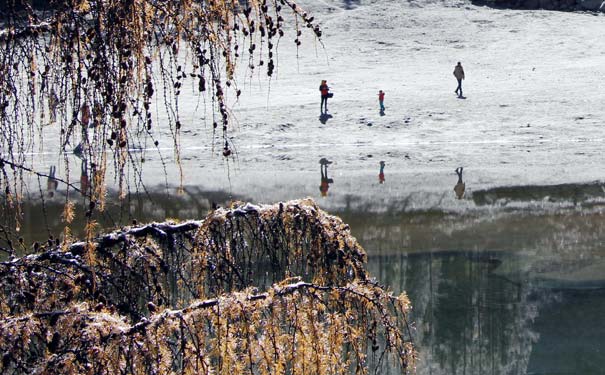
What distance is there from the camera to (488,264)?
56.3ft

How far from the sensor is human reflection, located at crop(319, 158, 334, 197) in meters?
22.8

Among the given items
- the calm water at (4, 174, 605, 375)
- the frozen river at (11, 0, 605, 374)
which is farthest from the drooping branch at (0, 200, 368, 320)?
the calm water at (4, 174, 605, 375)

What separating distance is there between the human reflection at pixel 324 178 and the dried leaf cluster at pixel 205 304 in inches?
669

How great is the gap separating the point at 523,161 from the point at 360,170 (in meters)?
4.05

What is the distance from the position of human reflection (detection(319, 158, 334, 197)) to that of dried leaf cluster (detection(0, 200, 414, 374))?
1699 cm

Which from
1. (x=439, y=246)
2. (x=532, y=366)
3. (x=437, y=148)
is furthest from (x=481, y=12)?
(x=532, y=366)

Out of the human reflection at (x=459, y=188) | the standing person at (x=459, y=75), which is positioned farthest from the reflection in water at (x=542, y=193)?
the standing person at (x=459, y=75)

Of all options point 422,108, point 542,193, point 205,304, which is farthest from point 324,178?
point 205,304

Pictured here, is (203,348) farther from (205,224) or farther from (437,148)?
(437,148)

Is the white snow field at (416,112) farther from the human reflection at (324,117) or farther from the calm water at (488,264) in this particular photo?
the calm water at (488,264)

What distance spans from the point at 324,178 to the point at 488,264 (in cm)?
778

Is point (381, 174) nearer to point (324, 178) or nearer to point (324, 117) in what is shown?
point (324, 178)

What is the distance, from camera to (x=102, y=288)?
462cm

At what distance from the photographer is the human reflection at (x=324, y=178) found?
22783mm
